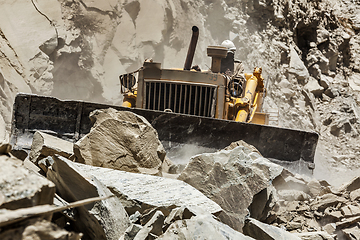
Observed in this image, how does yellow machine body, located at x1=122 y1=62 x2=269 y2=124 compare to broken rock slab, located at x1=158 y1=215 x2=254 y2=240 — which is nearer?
broken rock slab, located at x1=158 y1=215 x2=254 y2=240

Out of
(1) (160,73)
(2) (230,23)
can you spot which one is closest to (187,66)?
(1) (160,73)

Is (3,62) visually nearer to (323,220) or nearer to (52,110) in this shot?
(52,110)

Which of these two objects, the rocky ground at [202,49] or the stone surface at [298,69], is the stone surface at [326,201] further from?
the stone surface at [298,69]

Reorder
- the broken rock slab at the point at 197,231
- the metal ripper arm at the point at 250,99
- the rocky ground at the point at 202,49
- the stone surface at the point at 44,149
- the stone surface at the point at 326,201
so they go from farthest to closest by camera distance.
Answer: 1. the rocky ground at the point at 202,49
2. the metal ripper arm at the point at 250,99
3. the stone surface at the point at 326,201
4. the stone surface at the point at 44,149
5. the broken rock slab at the point at 197,231

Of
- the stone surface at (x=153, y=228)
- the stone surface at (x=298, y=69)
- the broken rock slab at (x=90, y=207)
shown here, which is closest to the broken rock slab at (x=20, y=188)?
the broken rock slab at (x=90, y=207)

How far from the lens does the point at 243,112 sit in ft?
21.0

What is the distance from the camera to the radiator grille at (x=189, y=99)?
20.4ft

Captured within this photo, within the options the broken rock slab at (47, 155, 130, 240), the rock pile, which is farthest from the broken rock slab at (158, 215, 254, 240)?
the broken rock slab at (47, 155, 130, 240)

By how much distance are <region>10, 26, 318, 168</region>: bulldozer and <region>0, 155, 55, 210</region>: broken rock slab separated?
125 inches

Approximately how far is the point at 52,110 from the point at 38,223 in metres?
3.75

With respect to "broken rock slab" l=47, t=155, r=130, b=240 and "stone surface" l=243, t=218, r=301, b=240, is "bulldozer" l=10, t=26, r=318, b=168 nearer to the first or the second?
"broken rock slab" l=47, t=155, r=130, b=240

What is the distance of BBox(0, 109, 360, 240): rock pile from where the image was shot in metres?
1.70

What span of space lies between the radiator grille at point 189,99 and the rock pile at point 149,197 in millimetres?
1828

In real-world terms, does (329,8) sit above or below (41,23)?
above
